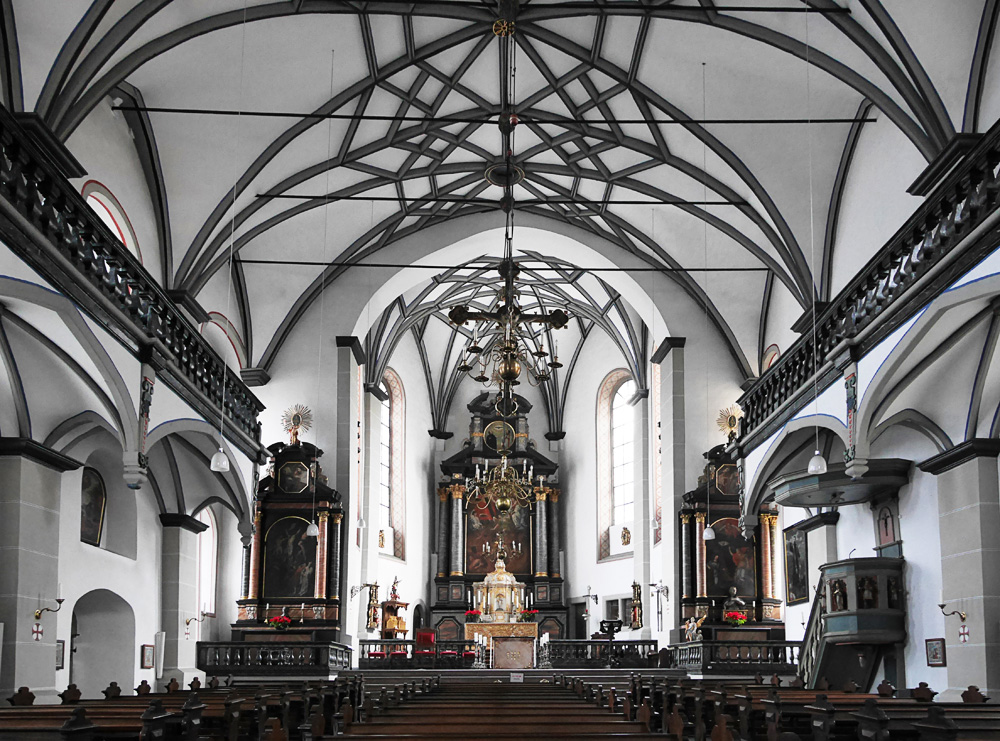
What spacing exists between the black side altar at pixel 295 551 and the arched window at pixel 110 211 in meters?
6.80

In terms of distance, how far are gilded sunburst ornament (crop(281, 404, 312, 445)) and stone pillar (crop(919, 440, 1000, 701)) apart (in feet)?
45.3

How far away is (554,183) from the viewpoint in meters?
22.7

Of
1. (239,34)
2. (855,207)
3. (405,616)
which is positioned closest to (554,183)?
(855,207)

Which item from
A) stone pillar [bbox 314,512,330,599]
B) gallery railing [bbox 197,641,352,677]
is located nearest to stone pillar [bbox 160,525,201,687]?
gallery railing [bbox 197,641,352,677]

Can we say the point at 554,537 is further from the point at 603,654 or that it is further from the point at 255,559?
the point at 255,559

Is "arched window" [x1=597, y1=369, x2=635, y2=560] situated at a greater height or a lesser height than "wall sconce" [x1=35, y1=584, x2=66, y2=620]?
greater

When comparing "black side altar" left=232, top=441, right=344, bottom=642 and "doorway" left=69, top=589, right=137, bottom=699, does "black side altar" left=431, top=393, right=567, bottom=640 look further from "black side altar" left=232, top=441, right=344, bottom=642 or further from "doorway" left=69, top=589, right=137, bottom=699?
"doorway" left=69, top=589, right=137, bottom=699

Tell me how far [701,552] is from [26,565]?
13570 mm

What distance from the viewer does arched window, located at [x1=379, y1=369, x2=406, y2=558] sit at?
31391 mm

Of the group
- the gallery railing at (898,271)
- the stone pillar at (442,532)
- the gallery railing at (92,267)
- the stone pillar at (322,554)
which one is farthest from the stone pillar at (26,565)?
the stone pillar at (442,532)

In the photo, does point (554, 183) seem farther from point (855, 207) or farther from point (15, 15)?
point (15, 15)

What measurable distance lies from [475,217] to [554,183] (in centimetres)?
278

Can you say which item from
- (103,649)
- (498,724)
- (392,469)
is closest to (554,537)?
(392,469)

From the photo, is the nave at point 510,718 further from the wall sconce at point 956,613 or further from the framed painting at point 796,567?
the framed painting at point 796,567
